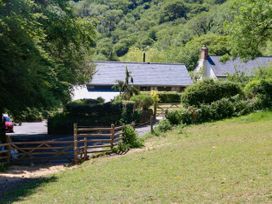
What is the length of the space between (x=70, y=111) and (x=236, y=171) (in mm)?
24527

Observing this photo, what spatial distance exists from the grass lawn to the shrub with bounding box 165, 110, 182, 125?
5.77 m

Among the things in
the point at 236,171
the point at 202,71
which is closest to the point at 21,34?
the point at 236,171

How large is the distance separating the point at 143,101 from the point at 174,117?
10.9 metres

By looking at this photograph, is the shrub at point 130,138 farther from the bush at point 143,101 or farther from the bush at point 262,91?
the bush at point 143,101

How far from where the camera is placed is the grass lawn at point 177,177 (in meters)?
10.8

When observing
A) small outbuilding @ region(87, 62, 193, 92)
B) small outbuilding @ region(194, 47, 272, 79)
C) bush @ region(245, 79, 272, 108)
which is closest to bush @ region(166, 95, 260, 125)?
bush @ region(245, 79, 272, 108)

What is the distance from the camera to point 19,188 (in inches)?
582

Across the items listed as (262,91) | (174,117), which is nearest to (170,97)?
(262,91)

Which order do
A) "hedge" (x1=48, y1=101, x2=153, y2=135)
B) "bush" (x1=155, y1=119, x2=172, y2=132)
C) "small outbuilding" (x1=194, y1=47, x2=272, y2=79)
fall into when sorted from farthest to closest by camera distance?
1. "small outbuilding" (x1=194, y1=47, x2=272, y2=79)
2. "hedge" (x1=48, y1=101, x2=153, y2=135)
3. "bush" (x1=155, y1=119, x2=172, y2=132)

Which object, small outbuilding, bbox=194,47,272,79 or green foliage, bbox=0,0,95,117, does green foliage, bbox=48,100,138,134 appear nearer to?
green foliage, bbox=0,0,95,117

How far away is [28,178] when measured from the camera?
1734 centimetres

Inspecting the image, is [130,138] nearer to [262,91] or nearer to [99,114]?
[262,91]

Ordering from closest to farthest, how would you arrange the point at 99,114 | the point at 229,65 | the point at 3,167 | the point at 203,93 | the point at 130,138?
the point at 3,167 < the point at 130,138 < the point at 203,93 < the point at 99,114 < the point at 229,65

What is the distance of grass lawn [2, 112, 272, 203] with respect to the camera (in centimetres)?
1077
